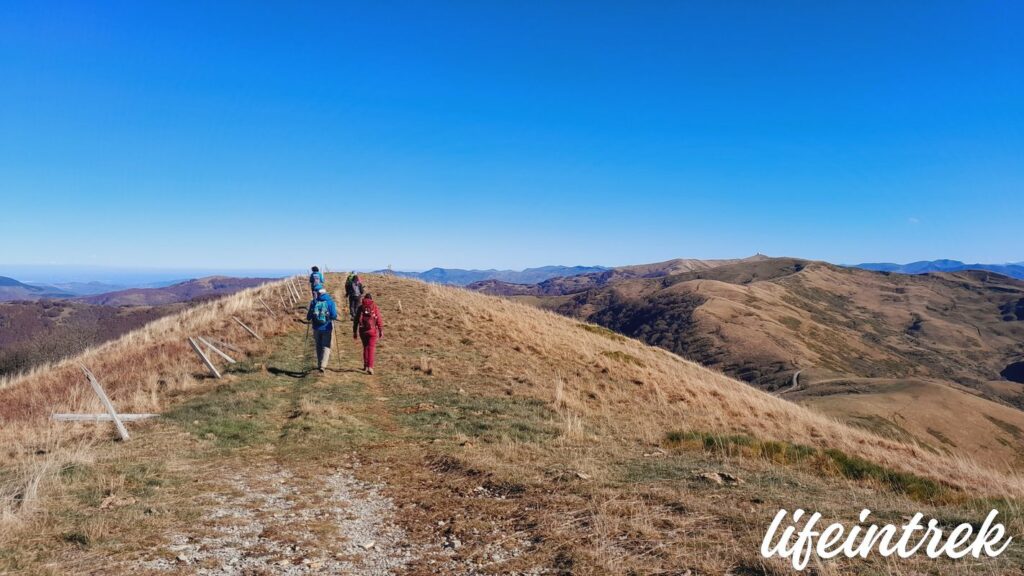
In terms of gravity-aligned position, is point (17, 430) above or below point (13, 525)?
below

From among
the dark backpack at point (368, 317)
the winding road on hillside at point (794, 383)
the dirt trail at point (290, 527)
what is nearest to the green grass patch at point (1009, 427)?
the winding road on hillside at point (794, 383)

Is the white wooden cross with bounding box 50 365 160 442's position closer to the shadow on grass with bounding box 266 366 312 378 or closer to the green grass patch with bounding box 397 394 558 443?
the shadow on grass with bounding box 266 366 312 378

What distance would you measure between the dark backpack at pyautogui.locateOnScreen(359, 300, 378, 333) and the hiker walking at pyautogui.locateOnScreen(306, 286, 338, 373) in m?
0.82

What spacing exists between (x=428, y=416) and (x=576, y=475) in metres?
5.45

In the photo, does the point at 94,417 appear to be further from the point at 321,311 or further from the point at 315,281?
the point at 315,281

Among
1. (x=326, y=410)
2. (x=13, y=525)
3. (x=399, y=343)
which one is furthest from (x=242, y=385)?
(x=13, y=525)

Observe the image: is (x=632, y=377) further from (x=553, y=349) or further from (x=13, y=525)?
(x=13, y=525)

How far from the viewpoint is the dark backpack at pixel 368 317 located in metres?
16.3

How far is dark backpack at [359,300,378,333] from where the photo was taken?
1631 centimetres

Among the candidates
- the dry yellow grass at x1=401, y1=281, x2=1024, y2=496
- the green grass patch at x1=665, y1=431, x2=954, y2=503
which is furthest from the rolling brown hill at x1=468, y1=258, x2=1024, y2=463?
the green grass patch at x1=665, y1=431, x2=954, y2=503

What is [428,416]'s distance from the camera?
12484 mm

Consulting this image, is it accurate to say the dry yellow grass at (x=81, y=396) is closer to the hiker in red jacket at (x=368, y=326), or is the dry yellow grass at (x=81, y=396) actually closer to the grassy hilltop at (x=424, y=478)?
the grassy hilltop at (x=424, y=478)

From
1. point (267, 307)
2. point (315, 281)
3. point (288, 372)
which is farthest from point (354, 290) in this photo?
point (267, 307)

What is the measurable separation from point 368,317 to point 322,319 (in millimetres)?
1398
